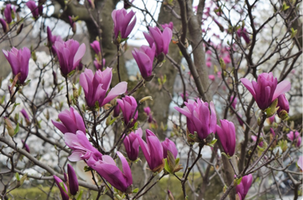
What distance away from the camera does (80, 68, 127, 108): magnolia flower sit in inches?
31.3

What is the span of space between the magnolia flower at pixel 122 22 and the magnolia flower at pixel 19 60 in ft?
1.06

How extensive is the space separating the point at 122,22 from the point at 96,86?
369 mm

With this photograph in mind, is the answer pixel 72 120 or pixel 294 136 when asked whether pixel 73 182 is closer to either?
pixel 72 120

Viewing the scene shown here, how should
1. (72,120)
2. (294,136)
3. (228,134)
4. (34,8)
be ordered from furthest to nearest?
(294,136)
(34,8)
(228,134)
(72,120)

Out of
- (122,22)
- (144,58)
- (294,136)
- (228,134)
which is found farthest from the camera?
(294,136)

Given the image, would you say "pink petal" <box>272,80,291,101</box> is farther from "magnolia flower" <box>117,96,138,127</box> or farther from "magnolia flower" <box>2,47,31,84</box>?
"magnolia flower" <box>2,47,31,84</box>

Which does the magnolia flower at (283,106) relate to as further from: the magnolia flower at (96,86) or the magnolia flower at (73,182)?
the magnolia flower at (73,182)

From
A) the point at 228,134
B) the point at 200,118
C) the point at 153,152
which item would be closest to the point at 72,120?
the point at 153,152

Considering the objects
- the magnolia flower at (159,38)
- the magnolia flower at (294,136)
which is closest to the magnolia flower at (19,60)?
the magnolia flower at (159,38)

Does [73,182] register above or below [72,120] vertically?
below

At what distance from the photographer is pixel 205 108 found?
2.40 feet

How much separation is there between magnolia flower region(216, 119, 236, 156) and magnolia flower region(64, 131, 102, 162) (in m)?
0.37

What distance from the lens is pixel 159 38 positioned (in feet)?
3.42

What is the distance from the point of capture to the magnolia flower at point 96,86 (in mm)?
796
